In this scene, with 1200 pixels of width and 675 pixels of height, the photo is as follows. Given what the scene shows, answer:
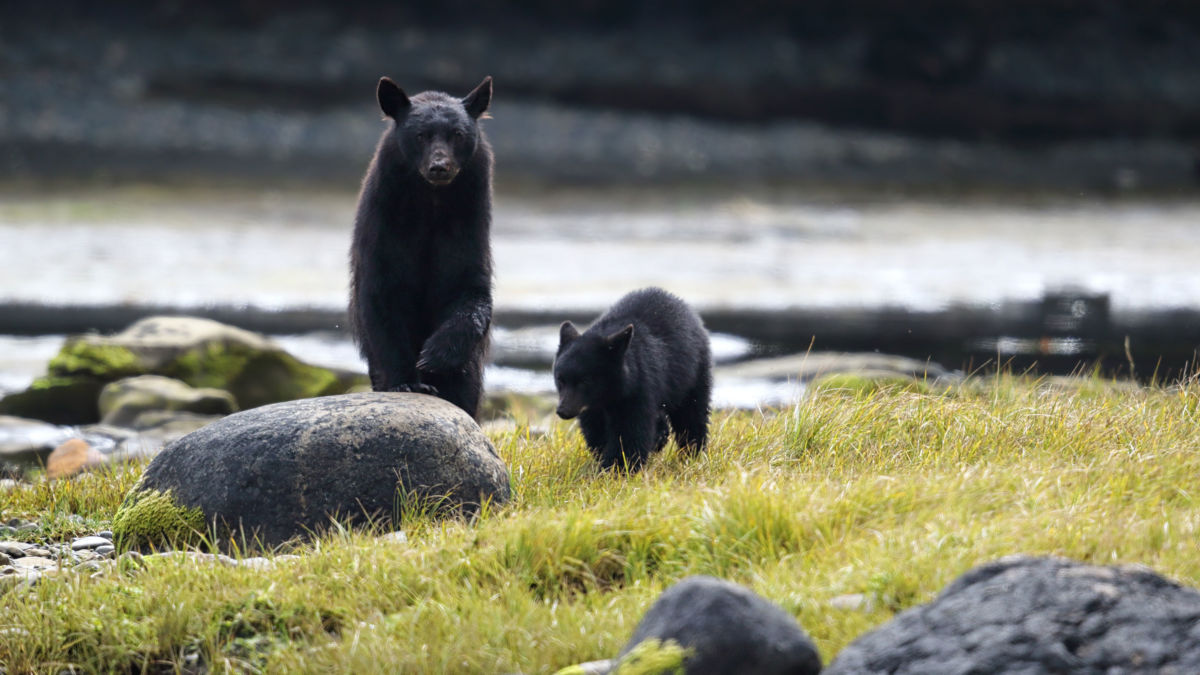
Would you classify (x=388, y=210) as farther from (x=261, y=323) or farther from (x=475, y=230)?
(x=261, y=323)

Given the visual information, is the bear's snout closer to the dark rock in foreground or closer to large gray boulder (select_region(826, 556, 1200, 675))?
the dark rock in foreground

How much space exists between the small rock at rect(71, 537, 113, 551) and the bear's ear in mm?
2373

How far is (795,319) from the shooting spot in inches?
571

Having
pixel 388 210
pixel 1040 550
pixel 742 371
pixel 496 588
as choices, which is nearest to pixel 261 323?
pixel 742 371

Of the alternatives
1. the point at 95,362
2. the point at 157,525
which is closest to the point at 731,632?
the point at 157,525

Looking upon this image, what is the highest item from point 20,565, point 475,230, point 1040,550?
point 475,230

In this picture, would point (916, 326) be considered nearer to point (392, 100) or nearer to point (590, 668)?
point (392, 100)

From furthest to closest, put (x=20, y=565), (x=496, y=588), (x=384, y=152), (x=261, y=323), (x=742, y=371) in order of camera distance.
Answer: (x=261, y=323)
(x=742, y=371)
(x=384, y=152)
(x=20, y=565)
(x=496, y=588)

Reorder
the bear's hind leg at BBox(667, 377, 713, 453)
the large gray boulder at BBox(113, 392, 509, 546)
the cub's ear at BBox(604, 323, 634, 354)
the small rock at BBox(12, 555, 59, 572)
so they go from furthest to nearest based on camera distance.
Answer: the bear's hind leg at BBox(667, 377, 713, 453) < the cub's ear at BBox(604, 323, 634, 354) < the large gray boulder at BBox(113, 392, 509, 546) < the small rock at BBox(12, 555, 59, 572)

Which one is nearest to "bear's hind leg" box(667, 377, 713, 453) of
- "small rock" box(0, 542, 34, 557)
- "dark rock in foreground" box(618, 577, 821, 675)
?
"dark rock in foreground" box(618, 577, 821, 675)

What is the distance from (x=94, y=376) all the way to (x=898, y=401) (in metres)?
6.88

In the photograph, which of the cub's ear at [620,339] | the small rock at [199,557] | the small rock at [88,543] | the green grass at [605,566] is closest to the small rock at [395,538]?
the green grass at [605,566]

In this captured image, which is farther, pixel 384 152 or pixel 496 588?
pixel 384 152

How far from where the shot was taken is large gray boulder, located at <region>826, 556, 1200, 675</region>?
11.6 feet
